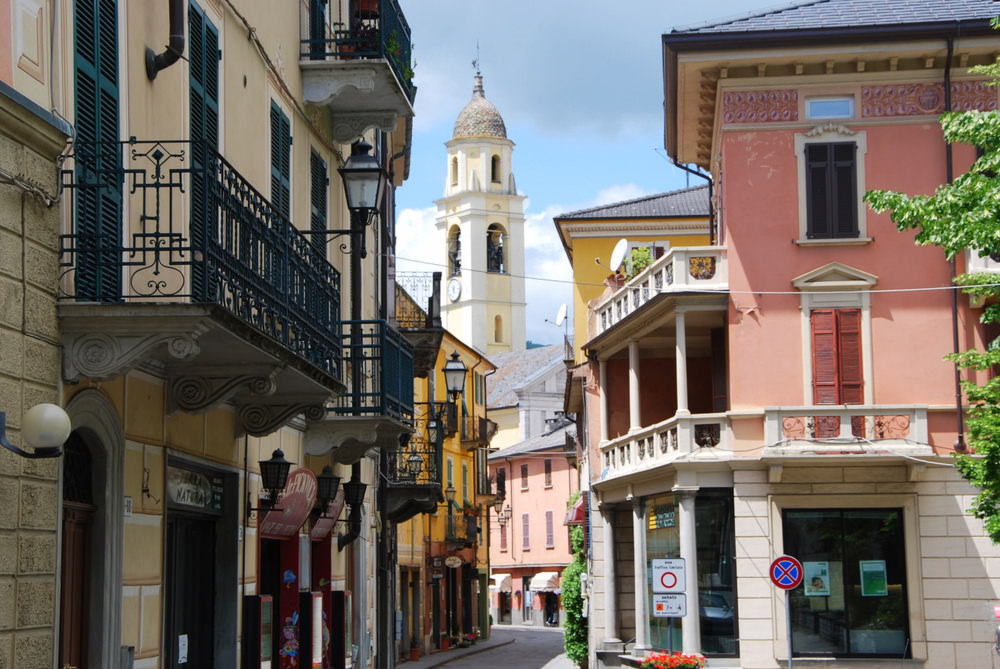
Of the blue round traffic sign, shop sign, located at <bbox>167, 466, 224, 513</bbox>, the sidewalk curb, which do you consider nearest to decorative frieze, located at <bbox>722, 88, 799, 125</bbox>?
the blue round traffic sign

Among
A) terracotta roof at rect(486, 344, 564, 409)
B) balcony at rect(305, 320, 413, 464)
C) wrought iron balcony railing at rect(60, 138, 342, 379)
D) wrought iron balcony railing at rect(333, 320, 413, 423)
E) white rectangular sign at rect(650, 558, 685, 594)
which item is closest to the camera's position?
wrought iron balcony railing at rect(60, 138, 342, 379)

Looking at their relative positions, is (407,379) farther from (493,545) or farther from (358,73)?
(493,545)

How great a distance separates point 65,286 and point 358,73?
8.62 m

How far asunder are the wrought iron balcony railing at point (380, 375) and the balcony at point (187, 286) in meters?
2.49

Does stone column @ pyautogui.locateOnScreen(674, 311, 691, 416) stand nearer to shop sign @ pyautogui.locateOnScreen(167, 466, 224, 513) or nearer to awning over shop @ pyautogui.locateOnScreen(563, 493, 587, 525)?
awning over shop @ pyautogui.locateOnScreen(563, 493, 587, 525)

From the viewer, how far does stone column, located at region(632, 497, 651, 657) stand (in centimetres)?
2803

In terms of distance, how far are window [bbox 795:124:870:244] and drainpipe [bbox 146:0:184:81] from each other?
16469 mm

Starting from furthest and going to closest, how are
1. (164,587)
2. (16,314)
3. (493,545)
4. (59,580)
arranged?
(493,545) < (164,587) < (59,580) < (16,314)

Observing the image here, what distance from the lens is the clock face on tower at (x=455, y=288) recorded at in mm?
108250

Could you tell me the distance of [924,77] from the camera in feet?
83.2

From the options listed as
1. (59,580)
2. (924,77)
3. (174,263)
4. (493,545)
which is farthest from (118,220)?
(493,545)

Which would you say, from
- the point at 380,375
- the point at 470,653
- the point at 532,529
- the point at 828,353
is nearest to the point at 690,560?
the point at 828,353

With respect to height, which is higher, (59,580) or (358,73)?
(358,73)

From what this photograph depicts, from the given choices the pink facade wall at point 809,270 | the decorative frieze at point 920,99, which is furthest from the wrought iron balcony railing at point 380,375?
the decorative frieze at point 920,99
